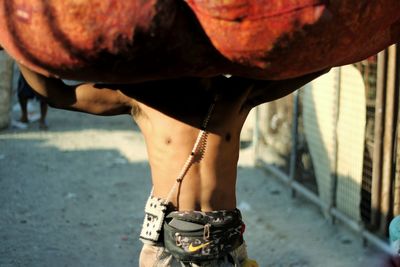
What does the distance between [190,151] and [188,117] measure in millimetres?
138

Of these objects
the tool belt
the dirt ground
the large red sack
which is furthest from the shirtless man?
the dirt ground

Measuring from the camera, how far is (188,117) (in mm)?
2562

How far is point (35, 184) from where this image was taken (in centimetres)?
728

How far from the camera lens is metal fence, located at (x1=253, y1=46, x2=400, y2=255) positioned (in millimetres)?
4793

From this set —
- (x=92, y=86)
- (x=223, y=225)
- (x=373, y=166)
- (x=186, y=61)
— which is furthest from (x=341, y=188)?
(x=186, y=61)

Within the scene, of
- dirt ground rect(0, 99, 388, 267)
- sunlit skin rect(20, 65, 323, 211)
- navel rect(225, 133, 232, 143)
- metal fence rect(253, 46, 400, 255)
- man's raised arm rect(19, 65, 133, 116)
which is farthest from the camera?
dirt ground rect(0, 99, 388, 267)

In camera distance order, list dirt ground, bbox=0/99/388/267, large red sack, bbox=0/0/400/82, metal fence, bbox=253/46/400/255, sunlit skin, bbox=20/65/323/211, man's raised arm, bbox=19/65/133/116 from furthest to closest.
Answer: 1. dirt ground, bbox=0/99/388/267
2. metal fence, bbox=253/46/400/255
3. sunlit skin, bbox=20/65/323/211
4. man's raised arm, bbox=19/65/133/116
5. large red sack, bbox=0/0/400/82

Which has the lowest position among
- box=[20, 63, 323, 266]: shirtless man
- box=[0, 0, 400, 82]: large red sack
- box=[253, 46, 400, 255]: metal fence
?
box=[253, 46, 400, 255]: metal fence

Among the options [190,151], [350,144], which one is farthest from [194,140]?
[350,144]

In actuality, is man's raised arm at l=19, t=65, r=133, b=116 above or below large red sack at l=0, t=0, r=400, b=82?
below

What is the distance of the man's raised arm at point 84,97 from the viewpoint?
7.72ft

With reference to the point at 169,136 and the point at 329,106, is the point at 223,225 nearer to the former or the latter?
the point at 169,136

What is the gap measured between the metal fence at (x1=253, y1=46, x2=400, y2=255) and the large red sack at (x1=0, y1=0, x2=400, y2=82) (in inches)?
112

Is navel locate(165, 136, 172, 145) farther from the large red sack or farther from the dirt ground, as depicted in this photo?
the dirt ground
